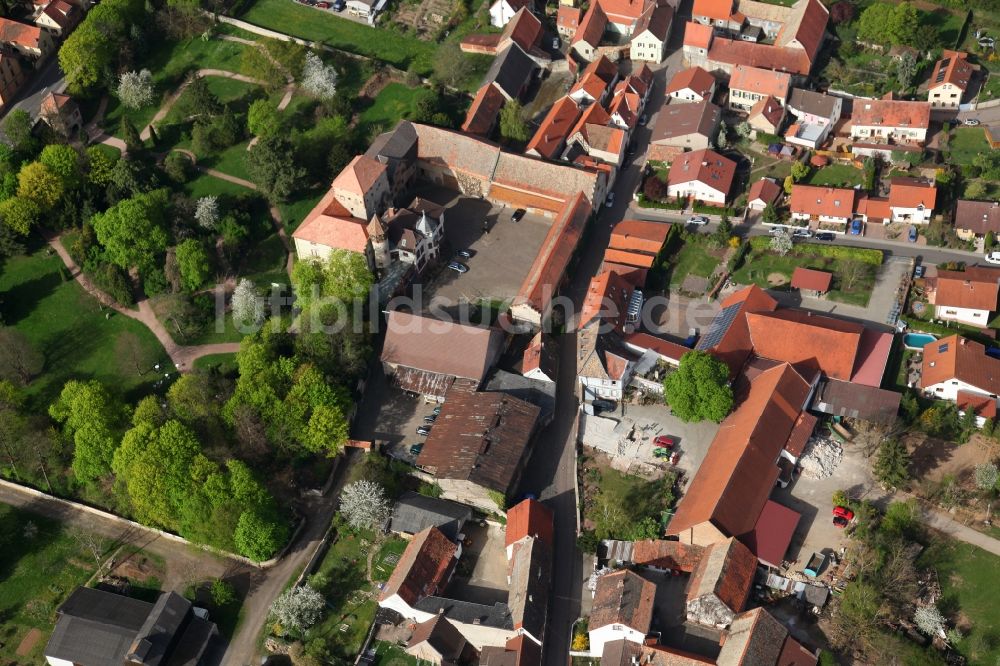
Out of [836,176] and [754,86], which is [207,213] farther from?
[836,176]

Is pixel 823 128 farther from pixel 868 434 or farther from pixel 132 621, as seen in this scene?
pixel 132 621

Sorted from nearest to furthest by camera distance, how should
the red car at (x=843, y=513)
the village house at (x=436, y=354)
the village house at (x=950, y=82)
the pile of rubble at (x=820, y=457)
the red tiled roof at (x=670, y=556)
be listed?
the red tiled roof at (x=670, y=556) < the red car at (x=843, y=513) < the pile of rubble at (x=820, y=457) < the village house at (x=436, y=354) < the village house at (x=950, y=82)

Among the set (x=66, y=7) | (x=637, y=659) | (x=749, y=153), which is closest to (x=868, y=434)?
(x=637, y=659)

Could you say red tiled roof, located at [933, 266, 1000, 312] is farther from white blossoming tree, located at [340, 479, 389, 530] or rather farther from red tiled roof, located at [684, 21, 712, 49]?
white blossoming tree, located at [340, 479, 389, 530]

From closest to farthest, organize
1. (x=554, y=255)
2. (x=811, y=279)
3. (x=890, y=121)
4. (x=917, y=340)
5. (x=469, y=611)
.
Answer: (x=469, y=611) → (x=917, y=340) → (x=811, y=279) → (x=554, y=255) → (x=890, y=121)

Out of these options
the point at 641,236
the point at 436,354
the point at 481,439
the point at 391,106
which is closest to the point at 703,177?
the point at 641,236

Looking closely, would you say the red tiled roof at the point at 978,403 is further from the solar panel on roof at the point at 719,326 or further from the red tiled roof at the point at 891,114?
the red tiled roof at the point at 891,114

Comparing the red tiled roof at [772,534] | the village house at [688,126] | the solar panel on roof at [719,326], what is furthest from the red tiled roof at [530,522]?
the village house at [688,126]
